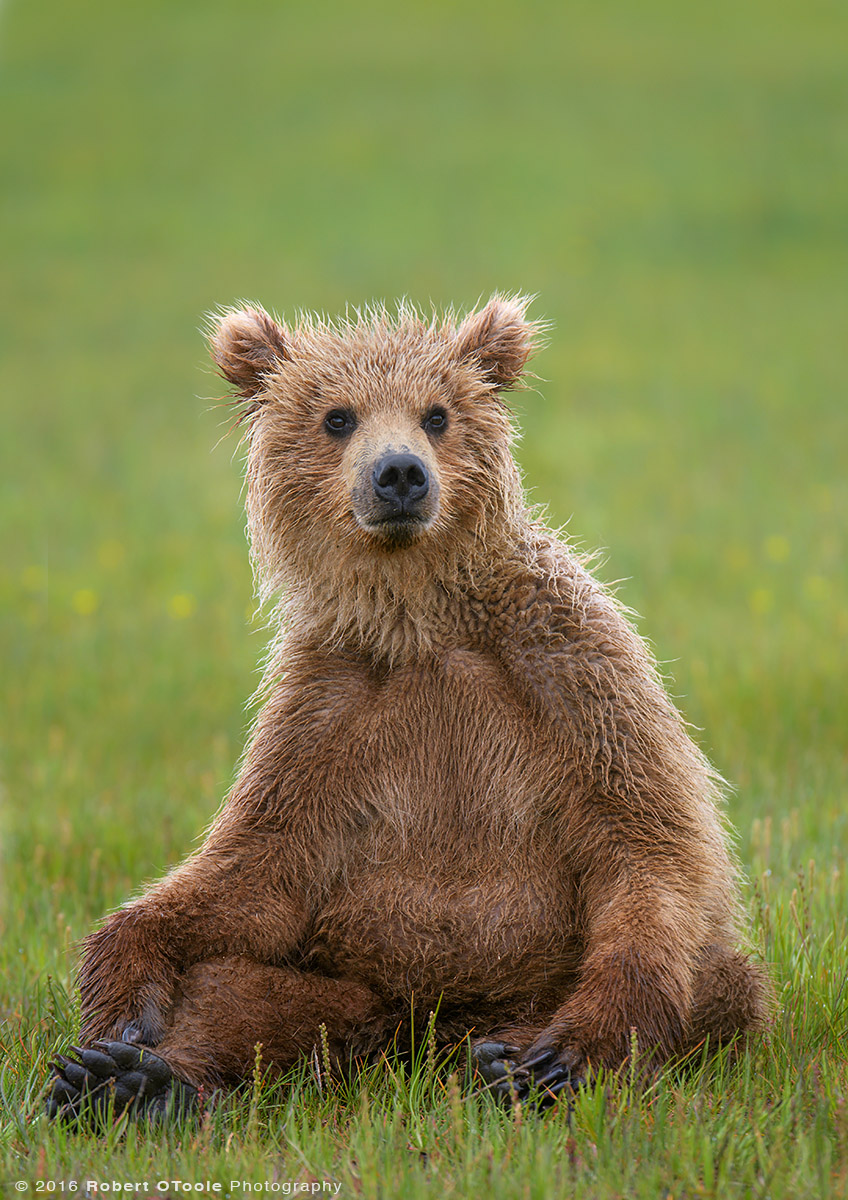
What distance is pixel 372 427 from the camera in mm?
4266

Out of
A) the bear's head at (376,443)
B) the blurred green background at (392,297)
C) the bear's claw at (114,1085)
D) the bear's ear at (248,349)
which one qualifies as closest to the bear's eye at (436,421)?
the bear's head at (376,443)

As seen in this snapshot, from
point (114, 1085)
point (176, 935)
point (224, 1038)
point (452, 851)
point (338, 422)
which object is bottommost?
point (114, 1085)

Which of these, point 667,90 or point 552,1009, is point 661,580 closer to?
point 552,1009

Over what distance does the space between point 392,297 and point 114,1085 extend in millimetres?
14087

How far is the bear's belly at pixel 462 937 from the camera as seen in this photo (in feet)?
13.3

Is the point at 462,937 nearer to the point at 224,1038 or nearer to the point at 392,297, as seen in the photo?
the point at 224,1038

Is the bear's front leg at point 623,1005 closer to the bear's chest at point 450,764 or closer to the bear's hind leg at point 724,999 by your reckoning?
the bear's hind leg at point 724,999

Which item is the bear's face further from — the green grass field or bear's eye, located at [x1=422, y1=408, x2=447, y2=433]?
the green grass field

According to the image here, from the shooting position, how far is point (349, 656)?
14.4ft

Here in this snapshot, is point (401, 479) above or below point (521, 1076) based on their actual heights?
above

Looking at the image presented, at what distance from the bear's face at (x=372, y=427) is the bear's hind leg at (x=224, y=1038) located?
1.25m

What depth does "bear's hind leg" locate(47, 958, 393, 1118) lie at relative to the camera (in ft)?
12.3

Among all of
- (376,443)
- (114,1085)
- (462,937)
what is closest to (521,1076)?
(462,937)

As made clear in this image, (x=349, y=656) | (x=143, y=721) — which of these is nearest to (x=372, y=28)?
(x=143, y=721)
